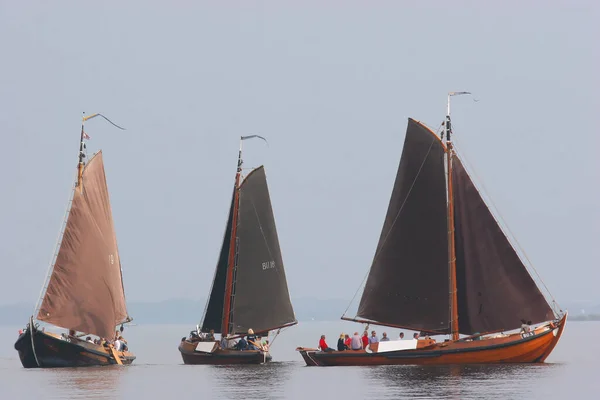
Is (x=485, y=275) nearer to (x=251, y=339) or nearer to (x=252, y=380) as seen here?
(x=252, y=380)

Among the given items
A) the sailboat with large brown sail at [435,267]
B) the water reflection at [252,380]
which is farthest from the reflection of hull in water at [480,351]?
the water reflection at [252,380]

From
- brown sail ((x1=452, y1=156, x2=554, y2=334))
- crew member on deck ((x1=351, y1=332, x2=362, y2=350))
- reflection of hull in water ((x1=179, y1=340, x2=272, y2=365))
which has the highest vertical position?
brown sail ((x1=452, y1=156, x2=554, y2=334))

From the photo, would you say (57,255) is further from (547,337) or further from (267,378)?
(547,337)

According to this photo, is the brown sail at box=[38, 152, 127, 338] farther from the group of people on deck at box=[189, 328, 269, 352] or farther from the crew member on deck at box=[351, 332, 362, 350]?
the crew member on deck at box=[351, 332, 362, 350]

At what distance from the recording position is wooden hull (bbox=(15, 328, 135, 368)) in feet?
250

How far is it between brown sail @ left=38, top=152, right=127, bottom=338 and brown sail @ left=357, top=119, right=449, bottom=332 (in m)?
18.8

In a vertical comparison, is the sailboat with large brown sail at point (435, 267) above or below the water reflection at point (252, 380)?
above

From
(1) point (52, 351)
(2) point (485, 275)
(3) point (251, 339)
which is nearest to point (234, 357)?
(3) point (251, 339)

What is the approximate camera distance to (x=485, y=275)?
2808 inches

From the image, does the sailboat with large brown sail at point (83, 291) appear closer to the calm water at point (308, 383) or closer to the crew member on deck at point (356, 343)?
the calm water at point (308, 383)

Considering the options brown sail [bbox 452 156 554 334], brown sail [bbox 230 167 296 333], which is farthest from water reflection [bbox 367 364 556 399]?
brown sail [bbox 230 167 296 333]

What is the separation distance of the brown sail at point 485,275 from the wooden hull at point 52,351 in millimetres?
23682

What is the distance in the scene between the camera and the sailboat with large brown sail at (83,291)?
77.1m

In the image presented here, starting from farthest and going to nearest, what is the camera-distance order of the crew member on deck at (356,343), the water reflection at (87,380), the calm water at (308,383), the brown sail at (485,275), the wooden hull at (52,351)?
the wooden hull at (52,351), the crew member on deck at (356,343), the brown sail at (485,275), the water reflection at (87,380), the calm water at (308,383)
